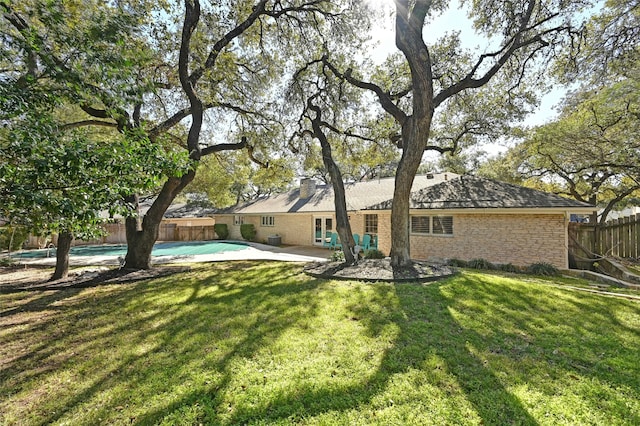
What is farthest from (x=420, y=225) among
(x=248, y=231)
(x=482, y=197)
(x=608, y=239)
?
(x=248, y=231)

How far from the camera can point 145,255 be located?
35.2ft

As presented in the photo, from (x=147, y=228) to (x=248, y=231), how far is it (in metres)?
14.3

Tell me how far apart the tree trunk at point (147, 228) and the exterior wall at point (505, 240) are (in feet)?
36.2

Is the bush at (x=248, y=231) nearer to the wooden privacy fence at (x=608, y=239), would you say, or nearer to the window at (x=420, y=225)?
the window at (x=420, y=225)

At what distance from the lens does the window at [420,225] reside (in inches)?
535

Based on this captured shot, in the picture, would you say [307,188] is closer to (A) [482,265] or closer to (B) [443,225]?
(B) [443,225]

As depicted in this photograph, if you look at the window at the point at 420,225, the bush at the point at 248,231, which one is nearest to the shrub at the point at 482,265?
the window at the point at 420,225

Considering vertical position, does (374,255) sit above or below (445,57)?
below

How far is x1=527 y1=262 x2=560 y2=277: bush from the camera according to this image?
10.4 metres

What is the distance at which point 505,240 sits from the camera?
11.5 metres

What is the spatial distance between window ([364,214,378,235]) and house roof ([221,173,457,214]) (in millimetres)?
778

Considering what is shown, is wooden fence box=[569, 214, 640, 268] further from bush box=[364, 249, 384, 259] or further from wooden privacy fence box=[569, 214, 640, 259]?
bush box=[364, 249, 384, 259]

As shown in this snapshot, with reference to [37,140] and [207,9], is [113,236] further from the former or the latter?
[37,140]

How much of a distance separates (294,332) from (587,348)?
4315 millimetres
